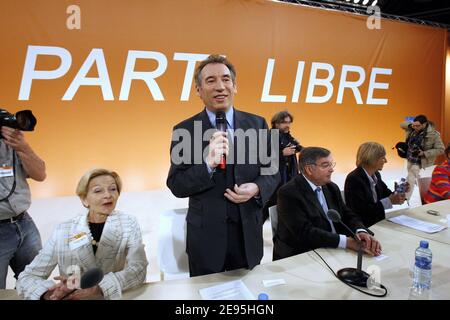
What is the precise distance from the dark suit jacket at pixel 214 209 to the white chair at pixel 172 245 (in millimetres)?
A: 401

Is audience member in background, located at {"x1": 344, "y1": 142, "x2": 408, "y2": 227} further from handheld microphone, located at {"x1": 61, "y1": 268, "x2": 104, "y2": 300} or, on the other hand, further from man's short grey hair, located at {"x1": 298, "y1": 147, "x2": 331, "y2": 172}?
handheld microphone, located at {"x1": 61, "y1": 268, "x2": 104, "y2": 300}

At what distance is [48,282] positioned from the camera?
1165 mm

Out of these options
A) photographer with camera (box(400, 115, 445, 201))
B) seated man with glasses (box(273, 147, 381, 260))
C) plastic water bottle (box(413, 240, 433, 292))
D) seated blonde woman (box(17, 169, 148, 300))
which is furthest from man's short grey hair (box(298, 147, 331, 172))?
photographer with camera (box(400, 115, 445, 201))

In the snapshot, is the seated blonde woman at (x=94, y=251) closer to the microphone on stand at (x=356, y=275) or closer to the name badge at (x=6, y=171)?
the name badge at (x=6, y=171)

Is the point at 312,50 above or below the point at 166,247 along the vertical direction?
above

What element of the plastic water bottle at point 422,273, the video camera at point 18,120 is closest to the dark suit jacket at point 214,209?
the plastic water bottle at point 422,273

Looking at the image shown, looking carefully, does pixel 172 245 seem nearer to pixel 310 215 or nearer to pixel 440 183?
pixel 310 215

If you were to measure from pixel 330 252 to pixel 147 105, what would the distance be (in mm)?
3895

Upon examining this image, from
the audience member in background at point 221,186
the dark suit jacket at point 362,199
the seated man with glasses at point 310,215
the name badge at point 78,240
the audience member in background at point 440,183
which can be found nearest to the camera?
the name badge at point 78,240

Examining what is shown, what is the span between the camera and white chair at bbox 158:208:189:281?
5.99 feet

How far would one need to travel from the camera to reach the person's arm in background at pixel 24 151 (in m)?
1.55

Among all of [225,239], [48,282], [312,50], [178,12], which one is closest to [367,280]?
[225,239]

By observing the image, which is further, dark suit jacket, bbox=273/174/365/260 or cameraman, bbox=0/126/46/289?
dark suit jacket, bbox=273/174/365/260

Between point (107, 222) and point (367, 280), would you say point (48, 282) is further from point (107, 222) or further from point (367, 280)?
point (367, 280)
